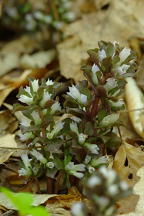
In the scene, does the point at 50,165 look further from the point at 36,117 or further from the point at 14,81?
the point at 14,81

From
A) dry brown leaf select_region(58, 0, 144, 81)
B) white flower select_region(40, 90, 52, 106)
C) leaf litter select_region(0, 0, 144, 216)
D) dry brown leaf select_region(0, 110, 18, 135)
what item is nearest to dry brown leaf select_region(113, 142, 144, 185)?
leaf litter select_region(0, 0, 144, 216)

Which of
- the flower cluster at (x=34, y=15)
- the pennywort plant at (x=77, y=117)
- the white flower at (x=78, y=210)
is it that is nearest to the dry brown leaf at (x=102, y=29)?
the flower cluster at (x=34, y=15)

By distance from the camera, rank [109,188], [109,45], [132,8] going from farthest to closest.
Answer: [132,8] < [109,45] < [109,188]

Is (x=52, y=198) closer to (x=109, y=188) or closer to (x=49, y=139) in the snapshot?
(x=49, y=139)

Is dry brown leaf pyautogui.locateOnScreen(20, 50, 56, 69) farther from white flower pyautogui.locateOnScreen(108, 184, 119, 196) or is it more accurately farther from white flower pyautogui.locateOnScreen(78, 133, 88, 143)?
white flower pyautogui.locateOnScreen(108, 184, 119, 196)

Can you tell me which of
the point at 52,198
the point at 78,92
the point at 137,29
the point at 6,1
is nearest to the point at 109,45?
the point at 78,92

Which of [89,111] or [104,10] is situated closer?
[89,111]

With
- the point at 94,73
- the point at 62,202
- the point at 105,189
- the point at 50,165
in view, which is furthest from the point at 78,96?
the point at 105,189
